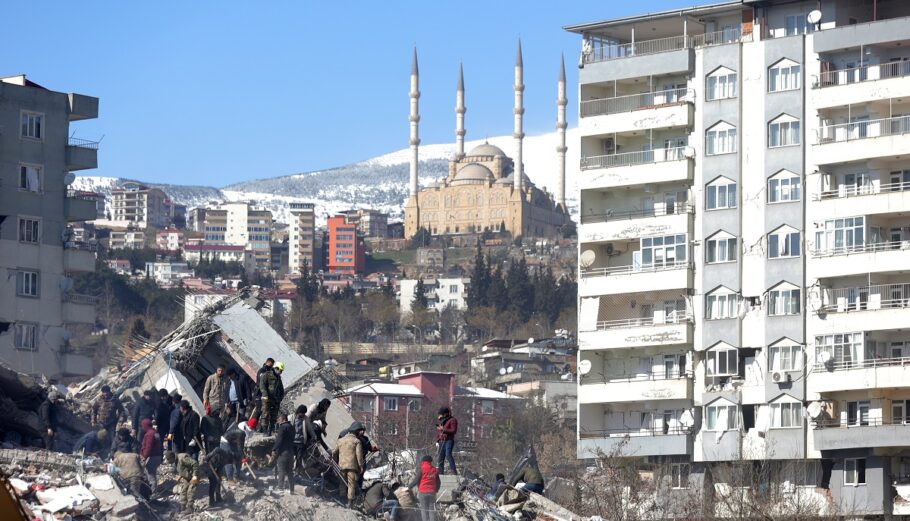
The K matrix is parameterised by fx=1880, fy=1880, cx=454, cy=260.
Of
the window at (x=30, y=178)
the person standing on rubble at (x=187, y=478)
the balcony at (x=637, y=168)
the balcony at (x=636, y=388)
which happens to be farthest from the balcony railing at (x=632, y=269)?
the person standing on rubble at (x=187, y=478)

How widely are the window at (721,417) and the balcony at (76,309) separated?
17039mm

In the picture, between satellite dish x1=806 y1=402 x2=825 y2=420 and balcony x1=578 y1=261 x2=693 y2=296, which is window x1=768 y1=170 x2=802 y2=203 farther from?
satellite dish x1=806 y1=402 x2=825 y2=420

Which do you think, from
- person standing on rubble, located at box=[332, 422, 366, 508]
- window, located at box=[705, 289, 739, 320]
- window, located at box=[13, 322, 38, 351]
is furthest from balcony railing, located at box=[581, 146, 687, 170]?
person standing on rubble, located at box=[332, 422, 366, 508]

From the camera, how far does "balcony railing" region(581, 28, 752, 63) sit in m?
46.4

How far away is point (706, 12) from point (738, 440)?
10796 mm

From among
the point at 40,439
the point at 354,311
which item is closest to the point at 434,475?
the point at 40,439

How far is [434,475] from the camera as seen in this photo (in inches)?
931

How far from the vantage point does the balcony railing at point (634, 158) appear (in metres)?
45.6

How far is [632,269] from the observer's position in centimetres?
4619

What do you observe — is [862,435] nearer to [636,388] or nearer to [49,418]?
[636,388]

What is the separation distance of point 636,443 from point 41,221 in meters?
16.7

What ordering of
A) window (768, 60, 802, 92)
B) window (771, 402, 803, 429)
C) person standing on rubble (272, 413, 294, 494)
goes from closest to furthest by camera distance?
person standing on rubble (272, 413, 294, 494)
window (771, 402, 803, 429)
window (768, 60, 802, 92)

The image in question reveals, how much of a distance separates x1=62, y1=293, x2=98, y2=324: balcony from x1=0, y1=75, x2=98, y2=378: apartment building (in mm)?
27

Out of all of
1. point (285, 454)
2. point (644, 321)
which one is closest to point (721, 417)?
point (644, 321)
